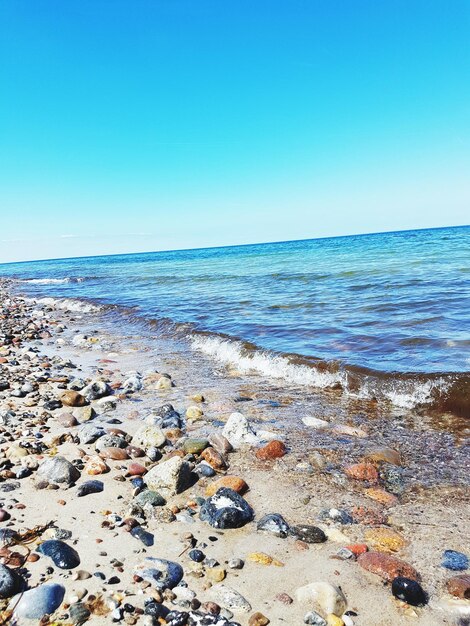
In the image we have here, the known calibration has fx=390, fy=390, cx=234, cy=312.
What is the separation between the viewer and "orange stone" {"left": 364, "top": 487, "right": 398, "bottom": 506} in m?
3.07

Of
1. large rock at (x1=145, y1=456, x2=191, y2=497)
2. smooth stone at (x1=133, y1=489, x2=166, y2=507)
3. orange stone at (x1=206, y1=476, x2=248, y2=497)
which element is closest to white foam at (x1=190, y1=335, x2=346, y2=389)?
orange stone at (x1=206, y1=476, x2=248, y2=497)

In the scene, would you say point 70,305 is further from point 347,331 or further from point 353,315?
point 347,331

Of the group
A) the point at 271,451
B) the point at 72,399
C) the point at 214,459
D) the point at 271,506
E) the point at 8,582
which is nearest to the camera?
the point at 8,582

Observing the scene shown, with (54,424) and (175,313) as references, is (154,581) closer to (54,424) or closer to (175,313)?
(54,424)

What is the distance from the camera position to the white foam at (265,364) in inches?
241

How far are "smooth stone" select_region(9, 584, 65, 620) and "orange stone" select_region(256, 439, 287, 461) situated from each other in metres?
2.12

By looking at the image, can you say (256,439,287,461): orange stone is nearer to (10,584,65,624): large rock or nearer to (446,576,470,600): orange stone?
(446,576,470,600): orange stone

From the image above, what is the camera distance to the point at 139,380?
6.39 m

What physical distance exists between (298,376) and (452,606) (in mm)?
4311

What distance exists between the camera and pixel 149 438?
4137mm

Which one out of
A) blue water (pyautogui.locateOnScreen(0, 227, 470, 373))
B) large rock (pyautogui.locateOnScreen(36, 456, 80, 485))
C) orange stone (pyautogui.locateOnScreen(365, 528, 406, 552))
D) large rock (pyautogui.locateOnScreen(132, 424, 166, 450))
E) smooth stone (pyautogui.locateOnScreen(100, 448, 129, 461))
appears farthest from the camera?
blue water (pyautogui.locateOnScreen(0, 227, 470, 373))

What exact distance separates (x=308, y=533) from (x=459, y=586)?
899 mm

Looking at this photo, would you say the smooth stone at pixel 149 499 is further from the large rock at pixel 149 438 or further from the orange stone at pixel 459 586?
the orange stone at pixel 459 586

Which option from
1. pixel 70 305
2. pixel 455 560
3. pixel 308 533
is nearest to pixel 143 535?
pixel 308 533
